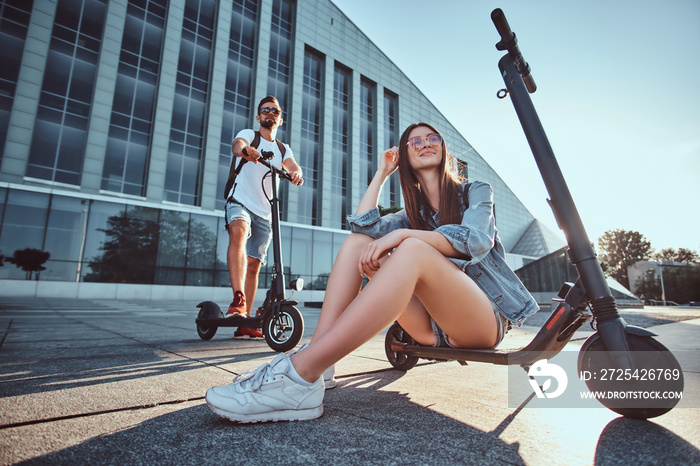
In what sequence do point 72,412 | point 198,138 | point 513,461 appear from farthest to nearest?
point 198,138, point 72,412, point 513,461

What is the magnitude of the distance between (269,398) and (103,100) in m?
21.2

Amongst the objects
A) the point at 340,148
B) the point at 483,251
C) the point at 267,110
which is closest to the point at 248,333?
the point at 267,110

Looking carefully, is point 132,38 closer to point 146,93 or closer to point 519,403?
point 146,93

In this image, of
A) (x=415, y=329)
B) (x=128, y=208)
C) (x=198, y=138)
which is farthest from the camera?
(x=198, y=138)

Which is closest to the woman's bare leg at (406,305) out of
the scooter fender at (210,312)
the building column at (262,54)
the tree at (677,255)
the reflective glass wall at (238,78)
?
the scooter fender at (210,312)

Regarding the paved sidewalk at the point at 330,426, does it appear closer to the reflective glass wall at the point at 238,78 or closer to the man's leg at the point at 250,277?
the man's leg at the point at 250,277

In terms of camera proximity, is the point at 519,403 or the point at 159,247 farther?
the point at 159,247

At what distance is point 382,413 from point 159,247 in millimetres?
19337

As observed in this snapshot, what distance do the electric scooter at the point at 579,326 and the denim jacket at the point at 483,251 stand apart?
0.19 metres

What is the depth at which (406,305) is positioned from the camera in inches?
55.6

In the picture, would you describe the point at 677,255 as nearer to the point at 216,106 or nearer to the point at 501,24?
the point at 216,106

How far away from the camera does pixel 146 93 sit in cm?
1897

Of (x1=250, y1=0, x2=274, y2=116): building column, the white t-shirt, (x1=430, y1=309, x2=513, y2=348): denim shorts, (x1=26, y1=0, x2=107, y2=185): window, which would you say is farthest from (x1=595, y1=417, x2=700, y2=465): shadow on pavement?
(x1=250, y1=0, x2=274, y2=116): building column

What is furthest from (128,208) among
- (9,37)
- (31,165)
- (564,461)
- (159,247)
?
(564,461)
